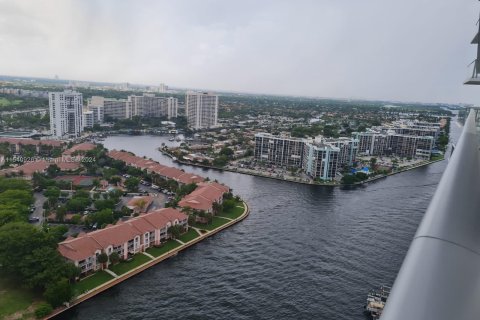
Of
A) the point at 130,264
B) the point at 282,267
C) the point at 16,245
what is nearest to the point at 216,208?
the point at 282,267

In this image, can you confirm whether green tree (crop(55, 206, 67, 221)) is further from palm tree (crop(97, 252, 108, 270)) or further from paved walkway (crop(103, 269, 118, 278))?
paved walkway (crop(103, 269, 118, 278))

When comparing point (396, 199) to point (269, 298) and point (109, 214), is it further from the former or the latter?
point (109, 214)

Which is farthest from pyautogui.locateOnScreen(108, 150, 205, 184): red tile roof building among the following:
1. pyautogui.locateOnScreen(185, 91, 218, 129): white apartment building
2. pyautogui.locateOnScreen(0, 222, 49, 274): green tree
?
pyautogui.locateOnScreen(185, 91, 218, 129): white apartment building

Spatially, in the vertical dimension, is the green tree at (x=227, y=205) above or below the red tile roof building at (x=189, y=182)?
below

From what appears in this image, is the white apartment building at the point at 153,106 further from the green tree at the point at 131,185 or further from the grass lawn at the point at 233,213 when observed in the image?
the grass lawn at the point at 233,213

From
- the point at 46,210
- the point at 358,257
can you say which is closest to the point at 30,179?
the point at 46,210

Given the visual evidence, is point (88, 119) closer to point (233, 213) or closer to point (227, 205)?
point (227, 205)

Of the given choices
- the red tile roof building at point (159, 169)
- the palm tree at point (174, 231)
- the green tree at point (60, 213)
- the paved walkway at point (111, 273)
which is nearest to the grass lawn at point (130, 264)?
the paved walkway at point (111, 273)
